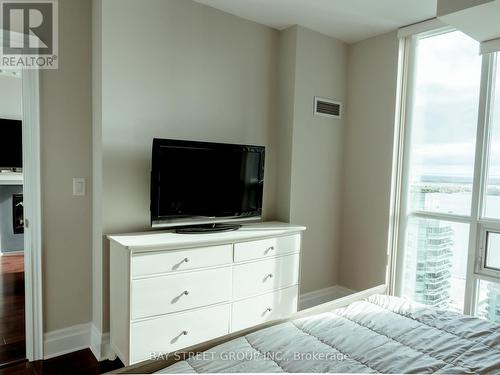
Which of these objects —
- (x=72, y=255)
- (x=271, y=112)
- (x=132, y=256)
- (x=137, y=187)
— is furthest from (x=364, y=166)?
(x=72, y=255)

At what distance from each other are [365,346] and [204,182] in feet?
5.27

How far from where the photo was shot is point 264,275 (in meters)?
2.65

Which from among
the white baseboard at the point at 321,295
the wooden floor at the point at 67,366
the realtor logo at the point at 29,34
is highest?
the realtor logo at the point at 29,34

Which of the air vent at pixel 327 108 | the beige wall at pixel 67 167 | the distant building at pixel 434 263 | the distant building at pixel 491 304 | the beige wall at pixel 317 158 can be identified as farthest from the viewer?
the air vent at pixel 327 108

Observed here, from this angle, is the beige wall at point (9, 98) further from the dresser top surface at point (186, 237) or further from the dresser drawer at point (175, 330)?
the dresser drawer at point (175, 330)

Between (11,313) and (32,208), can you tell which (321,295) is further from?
(11,313)

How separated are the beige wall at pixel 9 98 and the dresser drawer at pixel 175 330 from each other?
432 cm

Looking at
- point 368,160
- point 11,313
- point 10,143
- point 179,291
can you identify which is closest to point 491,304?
point 368,160

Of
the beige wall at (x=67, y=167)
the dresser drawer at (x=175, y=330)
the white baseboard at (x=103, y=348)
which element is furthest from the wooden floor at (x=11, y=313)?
the dresser drawer at (x=175, y=330)

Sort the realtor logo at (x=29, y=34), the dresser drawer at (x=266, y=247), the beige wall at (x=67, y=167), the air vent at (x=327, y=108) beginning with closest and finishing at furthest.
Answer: the realtor logo at (x=29, y=34) < the beige wall at (x=67, y=167) < the dresser drawer at (x=266, y=247) < the air vent at (x=327, y=108)

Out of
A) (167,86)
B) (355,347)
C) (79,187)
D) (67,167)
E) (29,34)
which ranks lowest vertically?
(355,347)

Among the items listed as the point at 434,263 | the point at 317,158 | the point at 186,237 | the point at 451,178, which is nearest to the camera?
the point at 186,237

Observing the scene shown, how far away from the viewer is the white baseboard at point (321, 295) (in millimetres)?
3375

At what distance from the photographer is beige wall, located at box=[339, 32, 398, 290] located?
3207 mm
